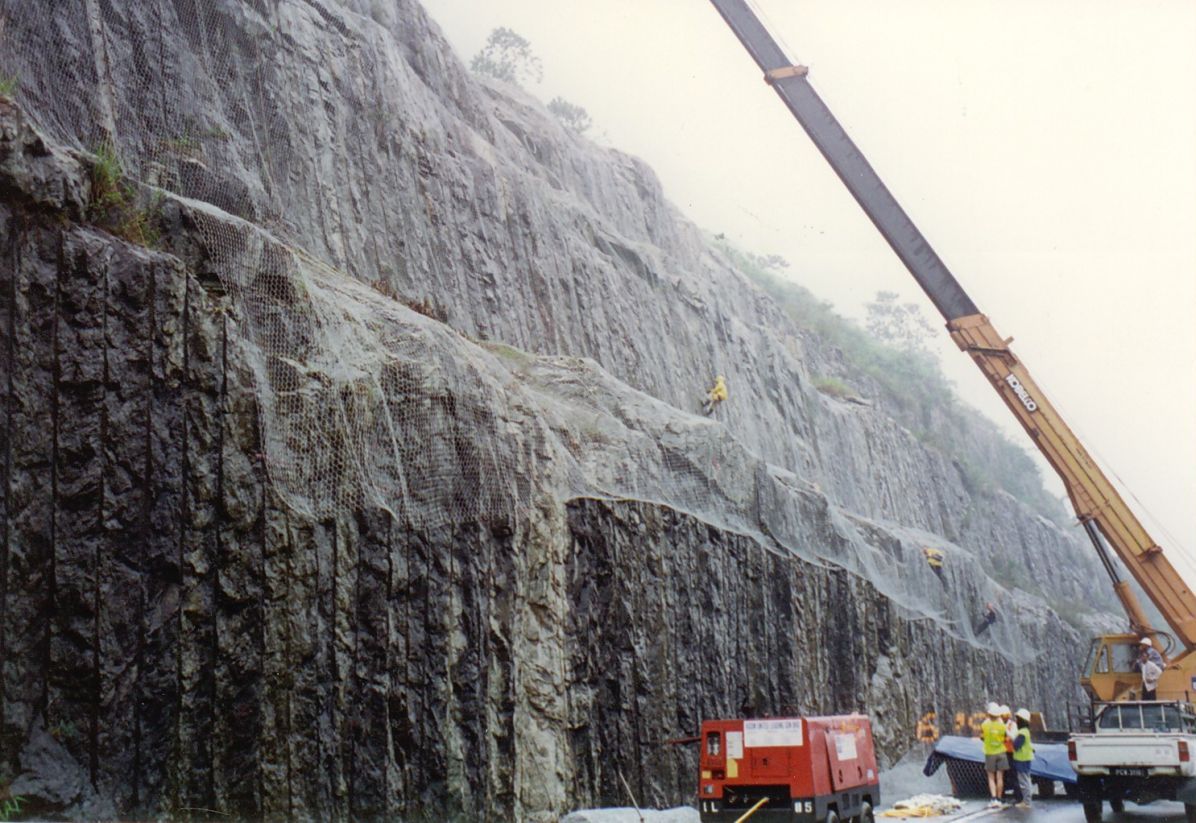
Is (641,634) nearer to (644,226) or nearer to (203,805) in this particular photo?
(203,805)

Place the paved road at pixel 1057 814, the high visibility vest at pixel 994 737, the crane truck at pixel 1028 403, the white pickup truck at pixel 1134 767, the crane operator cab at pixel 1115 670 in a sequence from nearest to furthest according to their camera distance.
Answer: the white pickup truck at pixel 1134 767 < the paved road at pixel 1057 814 < the high visibility vest at pixel 994 737 < the crane truck at pixel 1028 403 < the crane operator cab at pixel 1115 670

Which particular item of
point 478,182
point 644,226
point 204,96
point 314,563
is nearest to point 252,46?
point 204,96

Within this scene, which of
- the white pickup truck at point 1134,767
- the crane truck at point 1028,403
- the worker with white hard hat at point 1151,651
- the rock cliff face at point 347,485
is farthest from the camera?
the worker with white hard hat at point 1151,651

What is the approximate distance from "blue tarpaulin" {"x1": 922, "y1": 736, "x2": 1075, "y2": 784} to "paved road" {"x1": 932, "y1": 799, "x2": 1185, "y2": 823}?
923 millimetres

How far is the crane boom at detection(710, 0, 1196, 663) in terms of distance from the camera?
2159 cm

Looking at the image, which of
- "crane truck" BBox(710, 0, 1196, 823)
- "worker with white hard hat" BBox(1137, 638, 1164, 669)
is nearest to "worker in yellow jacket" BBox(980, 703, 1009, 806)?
"crane truck" BBox(710, 0, 1196, 823)

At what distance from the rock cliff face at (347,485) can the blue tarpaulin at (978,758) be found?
2510 millimetres

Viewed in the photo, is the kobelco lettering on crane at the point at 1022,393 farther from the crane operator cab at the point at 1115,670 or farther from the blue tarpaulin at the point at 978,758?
the blue tarpaulin at the point at 978,758

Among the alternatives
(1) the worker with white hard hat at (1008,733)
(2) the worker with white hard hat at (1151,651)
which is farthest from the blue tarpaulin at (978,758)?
(2) the worker with white hard hat at (1151,651)

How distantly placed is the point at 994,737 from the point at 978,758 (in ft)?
7.47

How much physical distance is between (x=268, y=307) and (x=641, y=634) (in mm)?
7105

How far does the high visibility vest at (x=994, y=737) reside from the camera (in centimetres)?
1786

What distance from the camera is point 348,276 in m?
18.7

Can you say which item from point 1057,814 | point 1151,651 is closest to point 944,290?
point 1151,651
